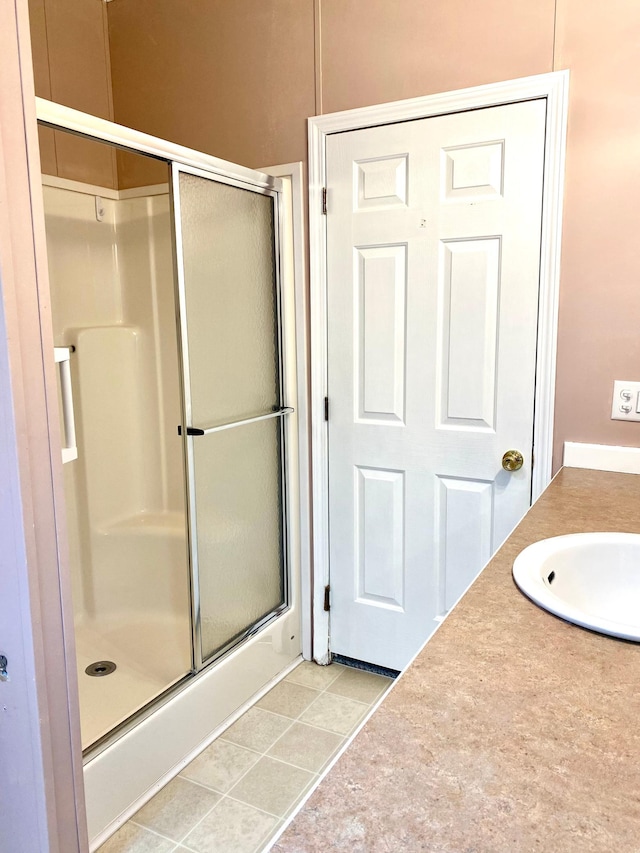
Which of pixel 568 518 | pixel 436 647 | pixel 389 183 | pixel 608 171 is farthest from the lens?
pixel 389 183

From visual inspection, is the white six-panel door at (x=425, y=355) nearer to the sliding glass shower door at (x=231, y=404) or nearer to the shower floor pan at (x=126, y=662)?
the sliding glass shower door at (x=231, y=404)

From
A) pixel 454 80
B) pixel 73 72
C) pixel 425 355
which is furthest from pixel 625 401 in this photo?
pixel 73 72

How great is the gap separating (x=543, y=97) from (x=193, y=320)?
1.25 m

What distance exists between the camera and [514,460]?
6.95 feet

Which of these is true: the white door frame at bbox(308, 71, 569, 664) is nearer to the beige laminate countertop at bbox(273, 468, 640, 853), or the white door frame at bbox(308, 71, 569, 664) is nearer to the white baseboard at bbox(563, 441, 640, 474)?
the white baseboard at bbox(563, 441, 640, 474)

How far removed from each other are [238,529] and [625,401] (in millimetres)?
1350

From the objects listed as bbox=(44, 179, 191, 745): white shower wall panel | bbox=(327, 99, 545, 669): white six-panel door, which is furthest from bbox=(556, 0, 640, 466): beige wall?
bbox=(44, 179, 191, 745): white shower wall panel

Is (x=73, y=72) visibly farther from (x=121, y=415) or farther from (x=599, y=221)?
(x=599, y=221)

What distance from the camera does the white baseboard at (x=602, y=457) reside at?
192 cm

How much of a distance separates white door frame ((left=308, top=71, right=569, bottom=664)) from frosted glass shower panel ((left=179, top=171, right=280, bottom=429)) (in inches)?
6.6

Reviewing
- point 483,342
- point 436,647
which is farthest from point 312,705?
point 436,647

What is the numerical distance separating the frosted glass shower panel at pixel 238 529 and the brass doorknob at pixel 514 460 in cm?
87

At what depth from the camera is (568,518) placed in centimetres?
148

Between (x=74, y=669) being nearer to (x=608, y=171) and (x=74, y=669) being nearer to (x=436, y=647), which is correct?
(x=436, y=647)
